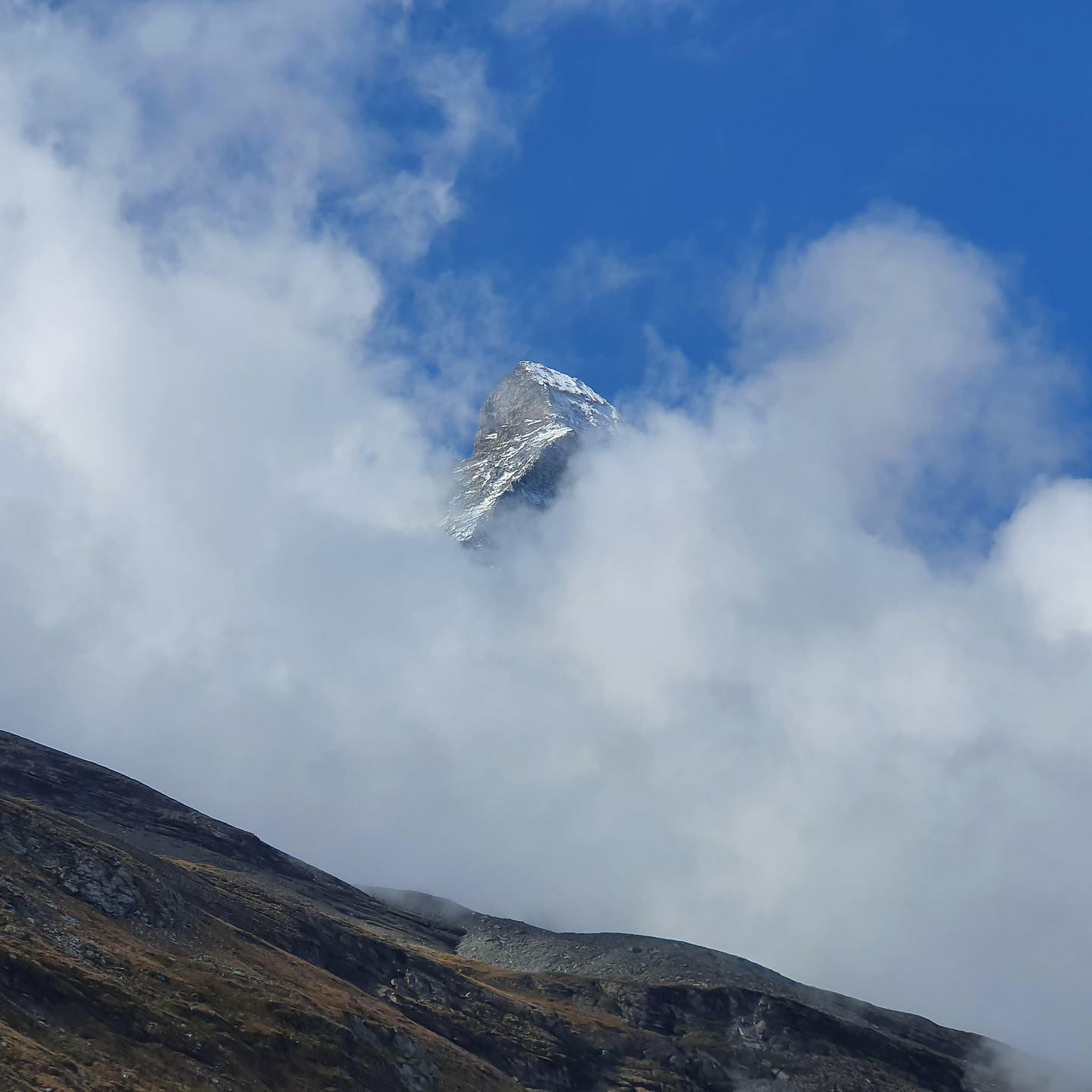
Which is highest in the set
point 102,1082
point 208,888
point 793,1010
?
point 793,1010

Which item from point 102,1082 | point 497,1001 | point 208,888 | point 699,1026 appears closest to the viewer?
point 102,1082

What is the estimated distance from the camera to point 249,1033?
287ft

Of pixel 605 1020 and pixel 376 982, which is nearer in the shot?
pixel 376 982

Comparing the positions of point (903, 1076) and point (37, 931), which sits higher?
point (903, 1076)

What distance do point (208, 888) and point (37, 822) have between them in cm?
2932

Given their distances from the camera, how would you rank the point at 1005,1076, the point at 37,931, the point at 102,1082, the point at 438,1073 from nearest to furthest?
the point at 102,1082 < the point at 37,931 < the point at 438,1073 < the point at 1005,1076

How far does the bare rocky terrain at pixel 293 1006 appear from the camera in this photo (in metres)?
77.3

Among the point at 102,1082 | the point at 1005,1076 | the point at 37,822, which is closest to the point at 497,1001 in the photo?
the point at 37,822

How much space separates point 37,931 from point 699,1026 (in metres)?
119

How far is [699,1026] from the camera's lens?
17338 centimetres

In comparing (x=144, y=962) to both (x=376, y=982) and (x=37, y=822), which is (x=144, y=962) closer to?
(x=37, y=822)

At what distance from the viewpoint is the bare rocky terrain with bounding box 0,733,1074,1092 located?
3044 inches

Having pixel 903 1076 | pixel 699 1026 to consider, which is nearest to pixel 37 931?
pixel 699 1026

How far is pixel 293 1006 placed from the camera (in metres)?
96.6
